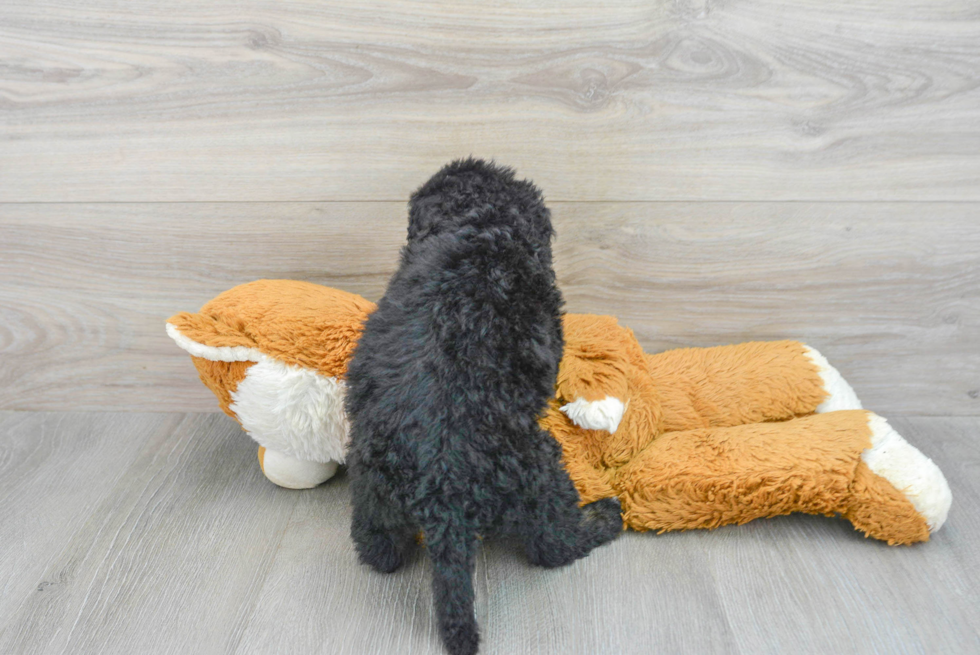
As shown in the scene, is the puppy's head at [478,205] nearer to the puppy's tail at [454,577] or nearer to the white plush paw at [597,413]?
the white plush paw at [597,413]

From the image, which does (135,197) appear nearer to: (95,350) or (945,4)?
(95,350)

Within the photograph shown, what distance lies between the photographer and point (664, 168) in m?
0.98

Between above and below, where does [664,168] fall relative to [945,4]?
below

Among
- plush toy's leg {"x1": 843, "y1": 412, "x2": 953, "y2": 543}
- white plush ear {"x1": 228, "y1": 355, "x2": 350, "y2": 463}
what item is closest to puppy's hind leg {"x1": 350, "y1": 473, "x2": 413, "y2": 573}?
white plush ear {"x1": 228, "y1": 355, "x2": 350, "y2": 463}

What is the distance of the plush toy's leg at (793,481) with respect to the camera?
0.82 metres

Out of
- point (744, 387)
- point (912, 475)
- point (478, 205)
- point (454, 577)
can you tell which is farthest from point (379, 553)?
point (912, 475)

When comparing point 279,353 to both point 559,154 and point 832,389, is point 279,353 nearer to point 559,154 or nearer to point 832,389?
point 559,154

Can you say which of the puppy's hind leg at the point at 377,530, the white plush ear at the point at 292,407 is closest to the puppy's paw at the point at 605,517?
the puppy's hind leg at the point at 377,530

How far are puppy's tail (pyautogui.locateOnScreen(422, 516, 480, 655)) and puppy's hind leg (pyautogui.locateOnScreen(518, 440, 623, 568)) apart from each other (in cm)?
9

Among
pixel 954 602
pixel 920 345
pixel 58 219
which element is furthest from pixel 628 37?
pixel 58 219

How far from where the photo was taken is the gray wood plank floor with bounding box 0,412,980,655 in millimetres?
720

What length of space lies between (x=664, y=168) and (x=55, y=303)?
1016mm

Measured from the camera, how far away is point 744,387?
0.95 meters

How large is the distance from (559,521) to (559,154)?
522 millimetres
